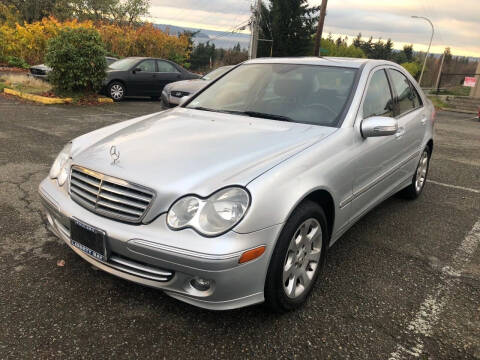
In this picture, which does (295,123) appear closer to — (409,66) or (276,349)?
(276,349)

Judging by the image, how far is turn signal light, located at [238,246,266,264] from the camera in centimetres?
191

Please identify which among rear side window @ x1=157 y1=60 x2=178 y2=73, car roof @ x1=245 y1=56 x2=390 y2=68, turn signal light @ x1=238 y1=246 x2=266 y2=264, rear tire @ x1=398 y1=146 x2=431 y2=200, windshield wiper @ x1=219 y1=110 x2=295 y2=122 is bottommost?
rear tire @ x1=398 y1=146 x2=431 y2=200

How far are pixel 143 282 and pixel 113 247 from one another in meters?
0.25

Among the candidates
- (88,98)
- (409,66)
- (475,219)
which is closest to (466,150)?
(475,219)

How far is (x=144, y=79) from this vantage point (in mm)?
11992

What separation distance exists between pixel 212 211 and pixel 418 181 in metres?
3.41

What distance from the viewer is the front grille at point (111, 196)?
2055 millimetres

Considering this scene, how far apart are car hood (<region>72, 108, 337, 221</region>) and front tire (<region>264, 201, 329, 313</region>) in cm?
36

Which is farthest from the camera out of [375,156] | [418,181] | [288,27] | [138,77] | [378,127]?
[288,27]

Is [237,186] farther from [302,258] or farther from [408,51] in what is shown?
[408,51]

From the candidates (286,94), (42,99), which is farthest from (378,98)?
(42,99)

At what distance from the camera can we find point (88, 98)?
10906mm

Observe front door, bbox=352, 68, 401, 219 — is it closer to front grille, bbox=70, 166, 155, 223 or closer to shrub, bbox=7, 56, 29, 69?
front grille, bbox=70, 166, 155, 223

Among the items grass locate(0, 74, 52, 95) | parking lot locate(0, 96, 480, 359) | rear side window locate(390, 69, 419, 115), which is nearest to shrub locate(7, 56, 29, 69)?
grass locate(0, 74, 52, 95)
